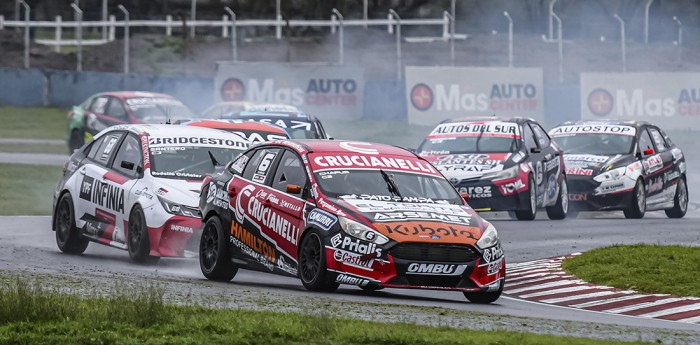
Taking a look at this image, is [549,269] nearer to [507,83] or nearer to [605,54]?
[507,83]

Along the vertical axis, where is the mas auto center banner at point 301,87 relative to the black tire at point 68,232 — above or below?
above

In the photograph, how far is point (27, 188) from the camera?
2605 cm

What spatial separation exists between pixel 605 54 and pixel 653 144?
92.8 feet

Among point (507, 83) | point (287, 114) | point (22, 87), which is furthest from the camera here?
point (22, 87)

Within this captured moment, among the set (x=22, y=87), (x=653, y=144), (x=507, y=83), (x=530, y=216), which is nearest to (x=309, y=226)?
(x=530, y=216)

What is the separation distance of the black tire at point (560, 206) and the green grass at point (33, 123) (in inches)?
802

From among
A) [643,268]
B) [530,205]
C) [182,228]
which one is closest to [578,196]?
[530,205]

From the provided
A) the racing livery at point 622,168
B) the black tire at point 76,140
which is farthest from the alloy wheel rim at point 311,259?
the black tire at point 76,140

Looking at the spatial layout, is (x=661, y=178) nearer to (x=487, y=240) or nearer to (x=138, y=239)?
(x=138, y=239)

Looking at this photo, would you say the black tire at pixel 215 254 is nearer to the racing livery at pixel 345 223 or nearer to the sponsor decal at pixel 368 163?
the racing livery at pixel 345 223

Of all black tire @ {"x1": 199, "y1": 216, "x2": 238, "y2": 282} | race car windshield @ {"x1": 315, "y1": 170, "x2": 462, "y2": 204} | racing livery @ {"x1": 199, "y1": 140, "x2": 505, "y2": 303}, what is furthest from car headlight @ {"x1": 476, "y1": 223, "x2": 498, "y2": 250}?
black tire @ {"x1": 199, "y1": 216, "x2": 238, "y2": 282}

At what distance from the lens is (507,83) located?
127 feet

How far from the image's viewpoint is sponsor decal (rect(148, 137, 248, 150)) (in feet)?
51.4

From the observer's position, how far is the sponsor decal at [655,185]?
22.9 m
